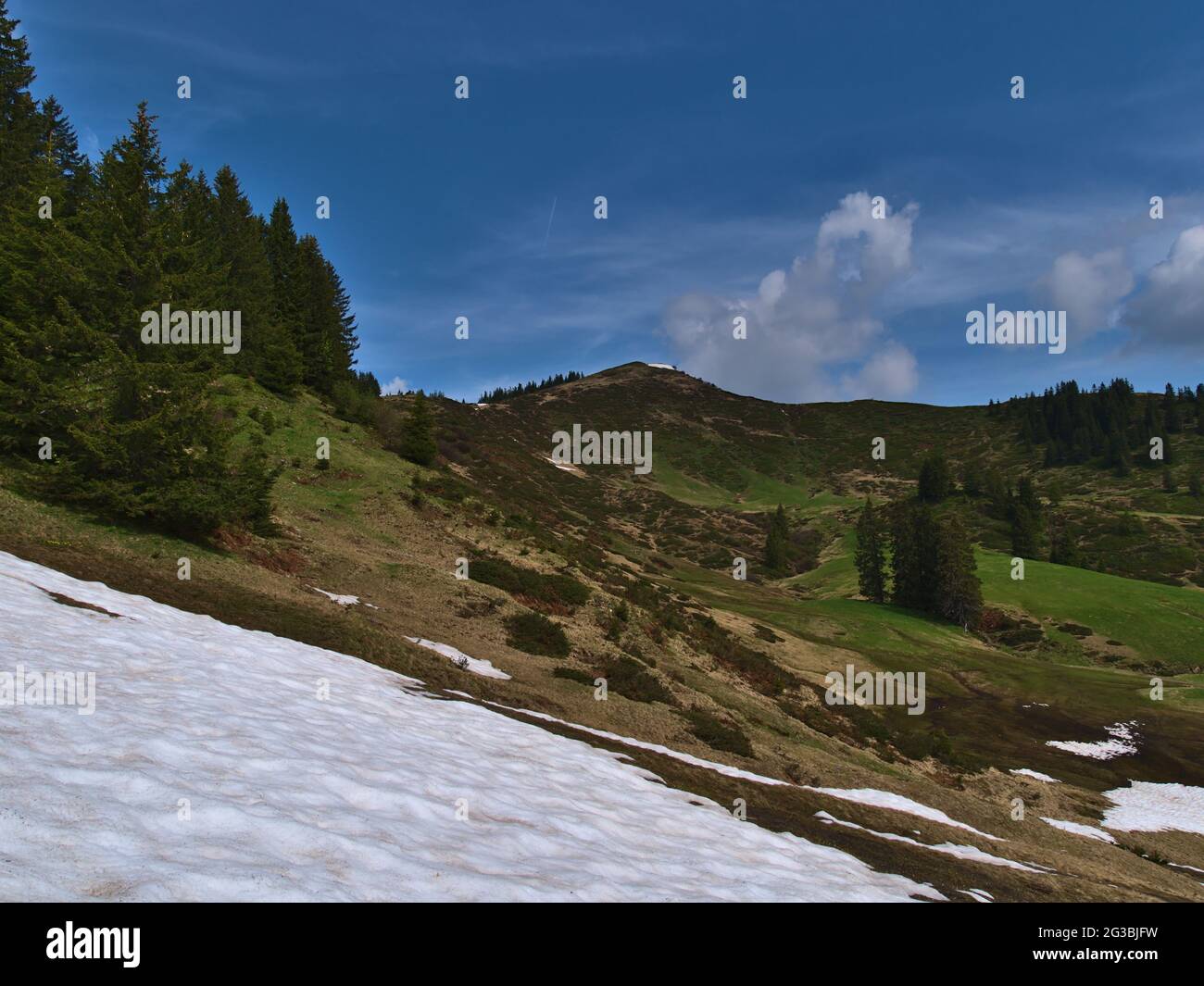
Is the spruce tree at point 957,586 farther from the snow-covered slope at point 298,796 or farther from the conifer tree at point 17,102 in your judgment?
the conifer tree at point 17,102

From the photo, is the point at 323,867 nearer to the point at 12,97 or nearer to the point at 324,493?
the point at 324,493

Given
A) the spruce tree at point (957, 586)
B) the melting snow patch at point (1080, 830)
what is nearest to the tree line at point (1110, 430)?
the spruce tree at point (957, 586)

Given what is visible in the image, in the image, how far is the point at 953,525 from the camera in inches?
3083

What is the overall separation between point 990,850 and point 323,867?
16.0m

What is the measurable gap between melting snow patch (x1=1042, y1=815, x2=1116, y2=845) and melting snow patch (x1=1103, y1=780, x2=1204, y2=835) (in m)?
2.14

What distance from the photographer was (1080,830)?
22000mm

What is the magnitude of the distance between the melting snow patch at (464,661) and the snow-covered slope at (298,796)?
4681 mm

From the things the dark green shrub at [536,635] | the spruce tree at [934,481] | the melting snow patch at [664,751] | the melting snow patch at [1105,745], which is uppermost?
the spruce tree at [934,481]

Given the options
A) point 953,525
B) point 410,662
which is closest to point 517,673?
point 410,662

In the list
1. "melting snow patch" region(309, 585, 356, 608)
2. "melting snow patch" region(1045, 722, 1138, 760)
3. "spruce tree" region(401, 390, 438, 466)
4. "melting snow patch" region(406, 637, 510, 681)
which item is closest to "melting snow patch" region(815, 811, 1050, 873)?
"melting snow patch" region(406, 637, 510, 681)

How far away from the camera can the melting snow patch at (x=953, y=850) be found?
13969 millimetres

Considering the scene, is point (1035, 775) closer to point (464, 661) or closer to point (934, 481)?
point (464, 661)
